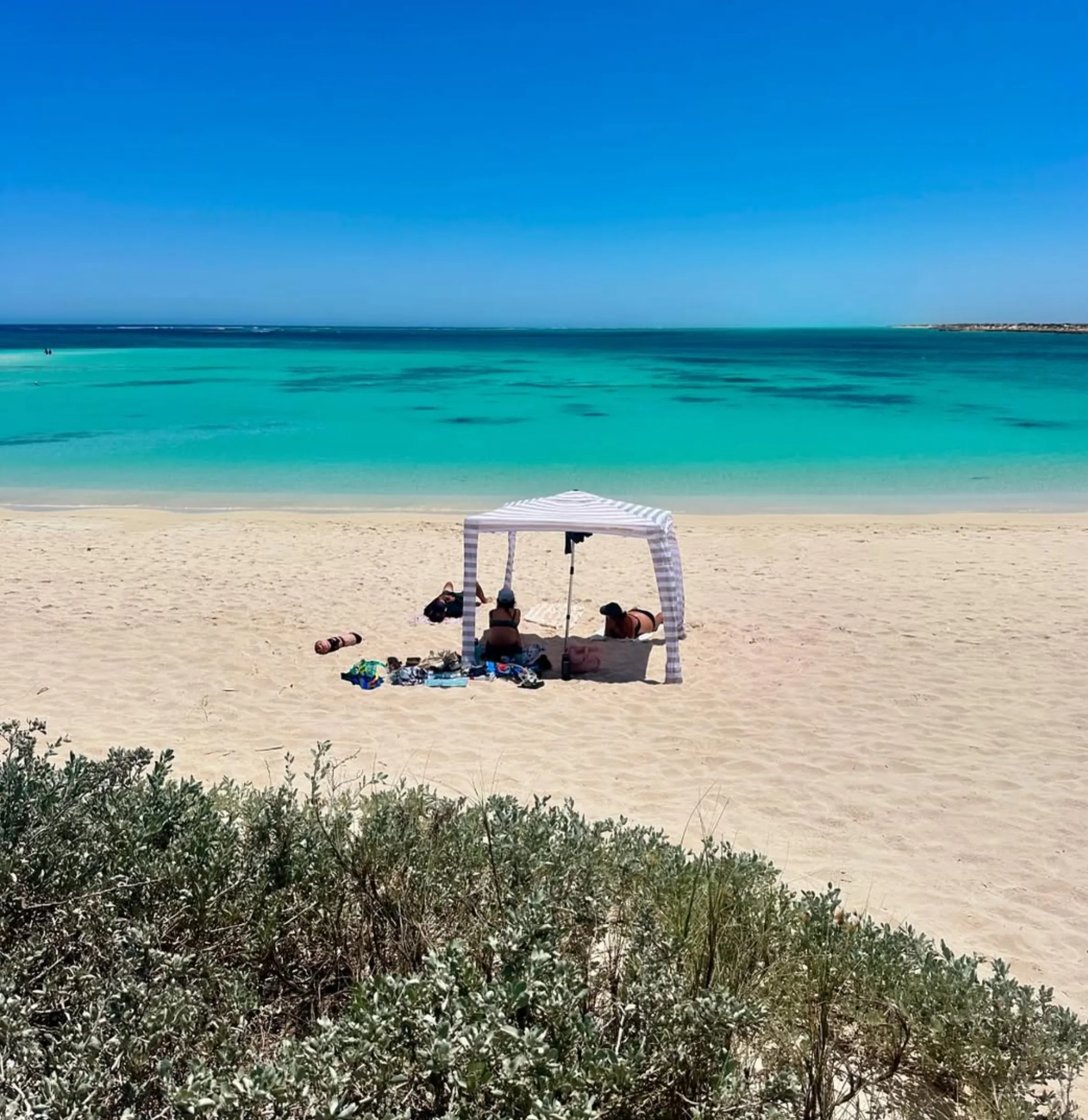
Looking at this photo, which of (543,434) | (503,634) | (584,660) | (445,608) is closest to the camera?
(584,660)

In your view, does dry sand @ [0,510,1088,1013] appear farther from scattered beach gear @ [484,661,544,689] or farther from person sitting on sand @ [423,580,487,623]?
person sitting on sand @ [423,580,487,623]

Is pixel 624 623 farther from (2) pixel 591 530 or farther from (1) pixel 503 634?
(2) pixel 591 530

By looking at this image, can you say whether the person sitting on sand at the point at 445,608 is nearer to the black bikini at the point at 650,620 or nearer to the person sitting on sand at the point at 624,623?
the person sitting on sand at the point at 624,623

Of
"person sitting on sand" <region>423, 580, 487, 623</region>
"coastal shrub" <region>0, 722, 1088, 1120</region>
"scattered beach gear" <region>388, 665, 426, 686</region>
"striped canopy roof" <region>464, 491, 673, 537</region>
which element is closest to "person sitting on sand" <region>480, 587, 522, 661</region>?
"scattered beach gear" <region>388, 665, 426, 686</region>

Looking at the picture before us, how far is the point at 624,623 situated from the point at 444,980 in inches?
254


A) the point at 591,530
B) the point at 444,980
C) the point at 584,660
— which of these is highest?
the point at 591,530

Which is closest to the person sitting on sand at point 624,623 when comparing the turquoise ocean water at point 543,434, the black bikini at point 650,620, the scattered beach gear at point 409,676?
the black bikini at point 650,620

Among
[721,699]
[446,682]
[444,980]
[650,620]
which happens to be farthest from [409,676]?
[444,980]

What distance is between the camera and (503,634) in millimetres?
8070

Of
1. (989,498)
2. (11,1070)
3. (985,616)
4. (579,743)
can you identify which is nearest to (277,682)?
(579,743)

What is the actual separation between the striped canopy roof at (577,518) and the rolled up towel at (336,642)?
5.67ft

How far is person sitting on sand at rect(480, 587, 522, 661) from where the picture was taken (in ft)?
26.4

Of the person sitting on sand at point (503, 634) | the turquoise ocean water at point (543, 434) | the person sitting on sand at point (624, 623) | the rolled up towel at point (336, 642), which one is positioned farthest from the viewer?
the turquoise ocean water at point (543, 434)

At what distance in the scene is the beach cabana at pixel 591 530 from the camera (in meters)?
7.50
